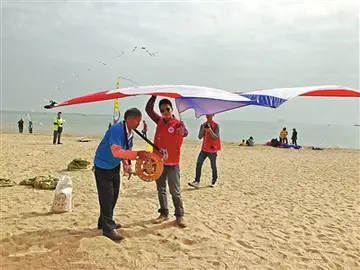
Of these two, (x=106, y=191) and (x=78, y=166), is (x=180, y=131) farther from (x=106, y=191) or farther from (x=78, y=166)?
(x=78, y=166)

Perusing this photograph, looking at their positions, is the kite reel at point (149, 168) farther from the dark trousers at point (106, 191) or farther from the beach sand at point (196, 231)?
the beach sand at point (196, 231)

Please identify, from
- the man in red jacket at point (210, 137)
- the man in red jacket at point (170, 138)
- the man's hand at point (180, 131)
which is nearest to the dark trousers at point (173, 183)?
the man in red jacket at point (170, 138)

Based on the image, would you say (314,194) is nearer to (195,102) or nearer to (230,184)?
(230,184)

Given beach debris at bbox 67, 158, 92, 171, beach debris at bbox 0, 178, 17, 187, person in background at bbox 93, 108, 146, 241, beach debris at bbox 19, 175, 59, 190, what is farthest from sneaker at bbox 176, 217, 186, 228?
beach debris at bbox 67, 158, 92, 171

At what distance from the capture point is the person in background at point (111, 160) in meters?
4.48

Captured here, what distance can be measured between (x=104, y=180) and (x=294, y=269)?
2404 mm

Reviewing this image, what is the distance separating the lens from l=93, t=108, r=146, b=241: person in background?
14.7ft

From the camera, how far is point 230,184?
991 centimetres

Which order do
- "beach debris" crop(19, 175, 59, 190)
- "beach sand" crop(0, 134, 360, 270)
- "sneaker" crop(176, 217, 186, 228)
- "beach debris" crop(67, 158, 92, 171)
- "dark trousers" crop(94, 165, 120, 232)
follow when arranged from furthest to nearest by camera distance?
1. "beach debris" crop(67, 158, 92, 171)
2. "beach debris" crop(19, 175, 59, 190)
3. "sneaker" crop(176, 217, 186, 228)
4. "dark trousers" crop(94, 165, 120, 232)
5. "beach sand" crop(0, 134, 360, 270)

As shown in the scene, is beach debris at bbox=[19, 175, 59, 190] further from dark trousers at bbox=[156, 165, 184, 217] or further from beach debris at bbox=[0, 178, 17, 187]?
dark trousers at bbox=[156, 165, 184, 217]

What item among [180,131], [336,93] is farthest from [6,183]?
[336,93]

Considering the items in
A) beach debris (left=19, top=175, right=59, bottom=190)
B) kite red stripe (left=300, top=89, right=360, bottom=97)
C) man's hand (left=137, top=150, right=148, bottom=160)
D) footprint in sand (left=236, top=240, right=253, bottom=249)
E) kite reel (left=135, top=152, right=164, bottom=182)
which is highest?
kite red stripe (left=300, top=89, right=360, bottom=97)

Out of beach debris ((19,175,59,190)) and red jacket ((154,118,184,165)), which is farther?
beach debris ((19,175,59,190))

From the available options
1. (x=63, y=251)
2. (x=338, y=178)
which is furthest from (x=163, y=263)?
(x=338, y=178)
